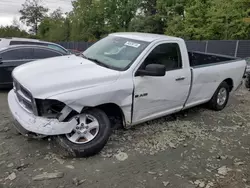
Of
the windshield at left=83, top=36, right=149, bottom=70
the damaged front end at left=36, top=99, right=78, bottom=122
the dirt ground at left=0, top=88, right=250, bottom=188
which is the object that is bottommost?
the dirt ground at left=0, top=88, right=250, bottom=188

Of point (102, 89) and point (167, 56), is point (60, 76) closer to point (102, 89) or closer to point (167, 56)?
point (102, 89)

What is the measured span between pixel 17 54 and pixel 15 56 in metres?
0.09

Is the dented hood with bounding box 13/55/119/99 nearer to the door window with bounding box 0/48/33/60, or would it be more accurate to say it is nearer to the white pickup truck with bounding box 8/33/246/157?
the white pickup truck with bounding box 8/33/246/157

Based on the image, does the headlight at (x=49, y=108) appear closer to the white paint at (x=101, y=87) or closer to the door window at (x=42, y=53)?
the white paint at (x=101, y=87)

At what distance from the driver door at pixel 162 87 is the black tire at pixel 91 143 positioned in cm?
62

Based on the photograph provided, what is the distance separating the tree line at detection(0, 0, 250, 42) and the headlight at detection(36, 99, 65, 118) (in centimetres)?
2072

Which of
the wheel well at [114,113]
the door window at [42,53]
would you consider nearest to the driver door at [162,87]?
the wheel well at [114,113]

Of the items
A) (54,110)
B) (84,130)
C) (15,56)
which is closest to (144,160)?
(84,130)

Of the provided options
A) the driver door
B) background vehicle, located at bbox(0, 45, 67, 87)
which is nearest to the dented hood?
the driver door

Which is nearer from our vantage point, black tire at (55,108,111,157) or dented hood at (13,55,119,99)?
dented hood at (13,55,119,99)

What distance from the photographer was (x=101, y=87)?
12.6 ft

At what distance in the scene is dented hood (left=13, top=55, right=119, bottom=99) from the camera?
3562mm

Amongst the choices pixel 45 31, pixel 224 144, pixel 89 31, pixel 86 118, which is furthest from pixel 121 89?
pixel 45 31

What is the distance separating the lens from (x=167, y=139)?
466 centimetres
